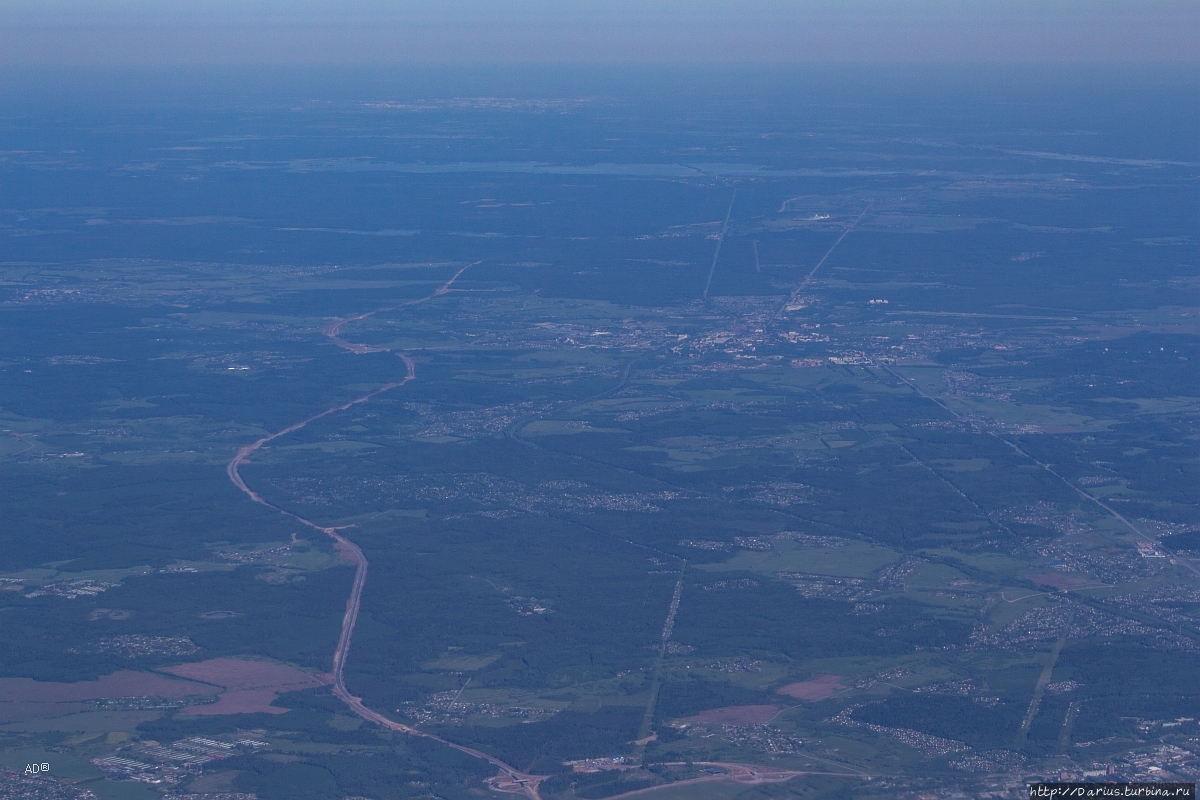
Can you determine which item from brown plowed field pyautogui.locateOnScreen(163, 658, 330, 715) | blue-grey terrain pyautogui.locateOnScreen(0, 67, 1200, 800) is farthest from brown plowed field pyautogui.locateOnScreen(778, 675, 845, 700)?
brown plowed field pyautogui.locateOnScreen(163, 658, 330, 715)

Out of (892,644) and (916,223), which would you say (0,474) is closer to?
(892,644)

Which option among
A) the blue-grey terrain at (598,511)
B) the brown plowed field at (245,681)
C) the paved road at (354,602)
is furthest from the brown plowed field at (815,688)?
the brown plowed field at (245,681)

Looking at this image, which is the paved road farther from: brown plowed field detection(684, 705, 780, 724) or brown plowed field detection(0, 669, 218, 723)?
brown plowed field detection(684, 705, 780, 724)

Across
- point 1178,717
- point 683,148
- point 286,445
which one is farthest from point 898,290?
point 683,148

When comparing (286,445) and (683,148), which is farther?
(683,148)

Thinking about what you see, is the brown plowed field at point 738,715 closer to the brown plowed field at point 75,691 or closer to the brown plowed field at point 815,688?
the brown plowed field at point 815,688

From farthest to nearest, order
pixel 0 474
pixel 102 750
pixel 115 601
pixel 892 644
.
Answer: pixel 0 474
pixel 115 601
pixel 892 644
pixel 102 750

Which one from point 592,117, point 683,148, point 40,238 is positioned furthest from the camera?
point 592,117
